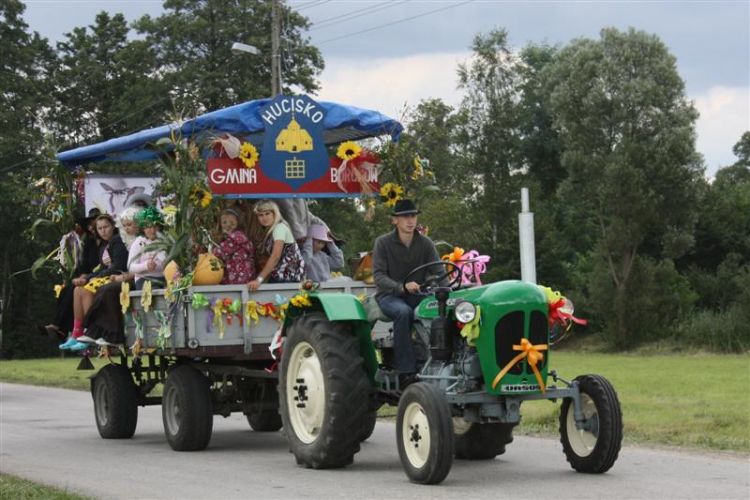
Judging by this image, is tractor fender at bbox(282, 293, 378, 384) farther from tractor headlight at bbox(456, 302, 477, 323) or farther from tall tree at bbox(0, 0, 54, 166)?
tall tree at bbox(0, 0, 54, 166)

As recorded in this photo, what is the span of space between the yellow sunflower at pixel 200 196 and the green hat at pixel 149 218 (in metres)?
1.10

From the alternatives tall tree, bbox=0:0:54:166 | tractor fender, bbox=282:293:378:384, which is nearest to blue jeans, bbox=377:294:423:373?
tractor fender, bbox=282:293:378:384

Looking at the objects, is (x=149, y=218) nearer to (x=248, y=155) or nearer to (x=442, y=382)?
(x=248, y=155)

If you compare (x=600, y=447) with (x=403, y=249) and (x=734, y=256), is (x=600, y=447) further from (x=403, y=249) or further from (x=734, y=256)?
(x=734, y=256)

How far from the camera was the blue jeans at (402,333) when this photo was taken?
36.5 ft

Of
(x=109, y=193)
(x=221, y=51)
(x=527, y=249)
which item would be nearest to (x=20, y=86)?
(x=221, y=51)

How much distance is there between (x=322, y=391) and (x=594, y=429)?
229 centimetres

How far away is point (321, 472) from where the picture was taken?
11305 mm

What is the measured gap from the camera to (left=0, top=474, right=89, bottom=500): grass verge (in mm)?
9672

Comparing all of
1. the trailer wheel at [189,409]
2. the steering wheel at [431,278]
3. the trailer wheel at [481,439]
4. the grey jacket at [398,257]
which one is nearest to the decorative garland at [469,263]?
the grey jacket at [398,257]

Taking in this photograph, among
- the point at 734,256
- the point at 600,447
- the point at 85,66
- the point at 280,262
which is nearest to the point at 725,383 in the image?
the point at 280,262

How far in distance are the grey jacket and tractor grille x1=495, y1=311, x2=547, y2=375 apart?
1.36 metres

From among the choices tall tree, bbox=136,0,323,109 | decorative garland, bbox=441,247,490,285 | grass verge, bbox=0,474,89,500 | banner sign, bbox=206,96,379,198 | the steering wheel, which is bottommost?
grass verge, bbox=0,474,89,500

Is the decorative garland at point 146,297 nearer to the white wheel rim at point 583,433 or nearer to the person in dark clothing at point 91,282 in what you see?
the person in dark clothing at point 91,282
